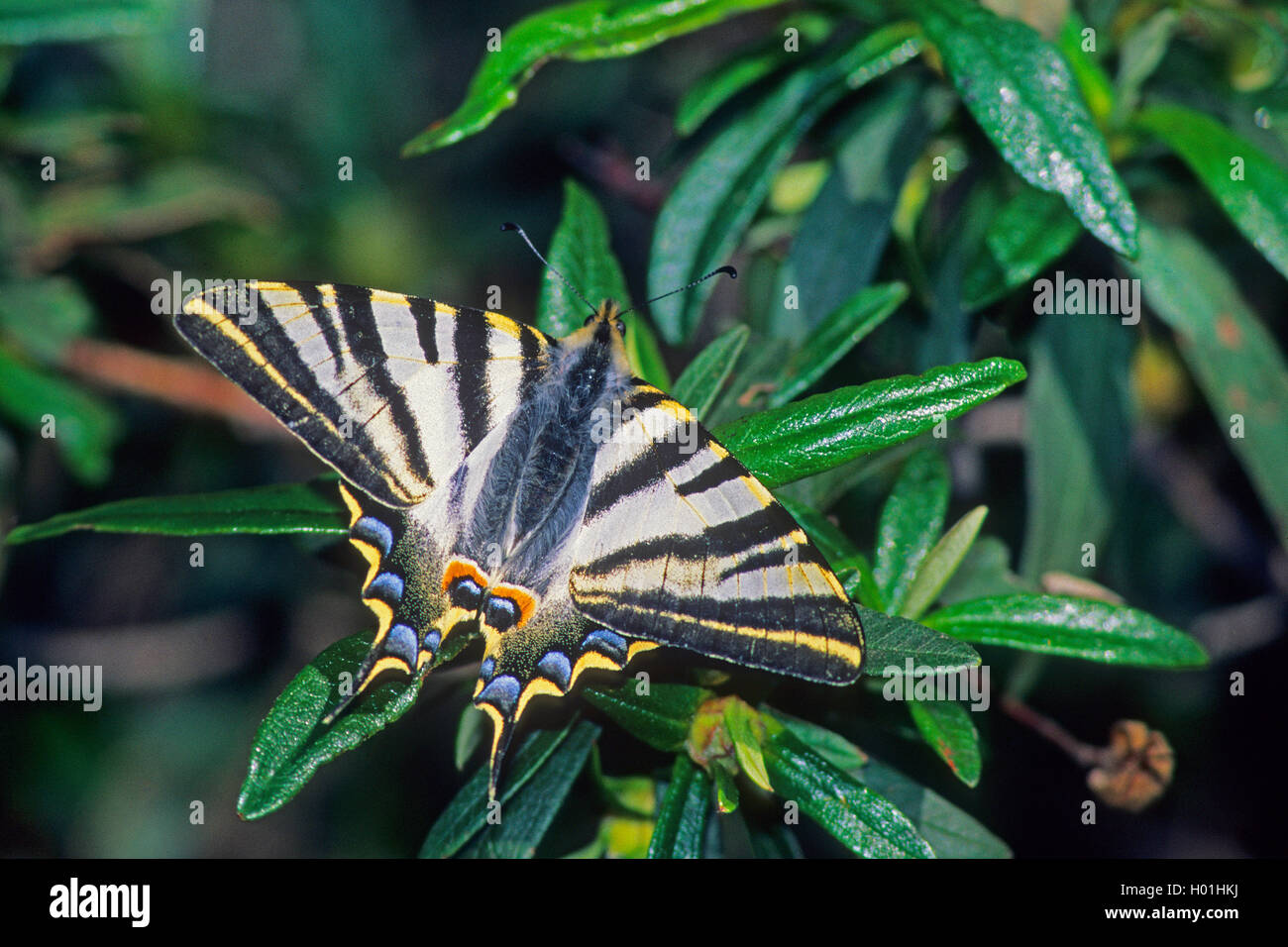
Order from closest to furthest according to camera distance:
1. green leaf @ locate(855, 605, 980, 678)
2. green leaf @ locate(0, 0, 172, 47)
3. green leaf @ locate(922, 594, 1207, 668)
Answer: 1. green leaf @ locate(855, 605, 980, 678)
2. green leaf @ locate(922, 594, 1207, 668)
3. green leaf @ locate(0, 0, 172, 47)

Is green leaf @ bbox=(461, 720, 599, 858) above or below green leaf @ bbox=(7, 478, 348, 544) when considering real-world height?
below

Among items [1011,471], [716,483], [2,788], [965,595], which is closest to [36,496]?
[2,788]

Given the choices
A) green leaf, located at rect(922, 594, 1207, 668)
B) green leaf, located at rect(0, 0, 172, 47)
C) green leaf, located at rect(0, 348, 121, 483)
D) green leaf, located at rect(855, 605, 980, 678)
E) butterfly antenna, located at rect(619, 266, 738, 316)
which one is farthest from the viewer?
green leaf, located at rect(0, 348, 121, 483)

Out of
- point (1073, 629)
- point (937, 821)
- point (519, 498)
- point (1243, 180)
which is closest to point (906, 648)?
point (1073, 629)

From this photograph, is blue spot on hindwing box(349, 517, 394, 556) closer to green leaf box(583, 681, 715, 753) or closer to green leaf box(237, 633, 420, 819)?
green leaf box(237, 633, 420, 819)

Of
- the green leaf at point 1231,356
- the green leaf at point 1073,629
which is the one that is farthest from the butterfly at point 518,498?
the green leaf at point 1231,356

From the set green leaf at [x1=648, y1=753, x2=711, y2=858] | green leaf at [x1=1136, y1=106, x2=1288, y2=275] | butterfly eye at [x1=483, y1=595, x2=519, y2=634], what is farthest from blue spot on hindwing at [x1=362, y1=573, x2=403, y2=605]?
green leaf at [x1=1136, y1=106, x2=1288, y2=275]

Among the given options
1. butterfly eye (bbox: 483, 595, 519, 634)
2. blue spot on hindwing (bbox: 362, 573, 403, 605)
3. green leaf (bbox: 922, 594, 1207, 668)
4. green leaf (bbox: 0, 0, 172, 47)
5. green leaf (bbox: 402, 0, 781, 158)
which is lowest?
green leaf (bbox: 922, 594, 1207, 668)

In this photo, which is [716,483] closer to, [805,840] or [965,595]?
[965,595]
